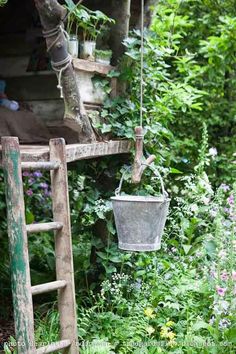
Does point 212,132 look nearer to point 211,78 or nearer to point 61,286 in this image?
point 211,78

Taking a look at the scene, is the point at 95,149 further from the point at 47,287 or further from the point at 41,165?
the point at 47,287

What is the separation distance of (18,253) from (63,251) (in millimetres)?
410

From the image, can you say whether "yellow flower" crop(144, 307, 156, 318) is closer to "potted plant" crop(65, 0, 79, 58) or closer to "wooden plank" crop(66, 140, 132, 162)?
"wooden plank" crop(66, 140, 132, 162)

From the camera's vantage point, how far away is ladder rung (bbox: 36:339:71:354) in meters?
3.24

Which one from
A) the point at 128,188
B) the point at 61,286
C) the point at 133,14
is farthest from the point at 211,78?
the point at 61,286

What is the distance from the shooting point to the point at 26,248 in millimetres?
3242

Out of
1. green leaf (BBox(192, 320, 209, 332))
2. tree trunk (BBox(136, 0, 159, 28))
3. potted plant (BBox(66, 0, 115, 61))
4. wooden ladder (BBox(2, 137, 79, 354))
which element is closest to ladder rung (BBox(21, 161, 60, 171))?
wooden ladder (BBox(2, 137, 79, 354))

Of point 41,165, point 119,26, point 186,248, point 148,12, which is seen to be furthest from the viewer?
point 186,248

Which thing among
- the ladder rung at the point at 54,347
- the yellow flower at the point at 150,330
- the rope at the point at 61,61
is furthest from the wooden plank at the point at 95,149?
the yellow flower at the point at 150,330

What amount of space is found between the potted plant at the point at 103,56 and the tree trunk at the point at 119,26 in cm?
11

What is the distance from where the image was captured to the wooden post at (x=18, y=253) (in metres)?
3.17

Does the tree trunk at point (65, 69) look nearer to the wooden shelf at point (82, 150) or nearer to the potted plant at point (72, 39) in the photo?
the wooden shelf at point (82, 150)

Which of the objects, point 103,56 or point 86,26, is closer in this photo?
point 86,26

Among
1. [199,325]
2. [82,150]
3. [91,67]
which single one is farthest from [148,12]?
[199,325]
